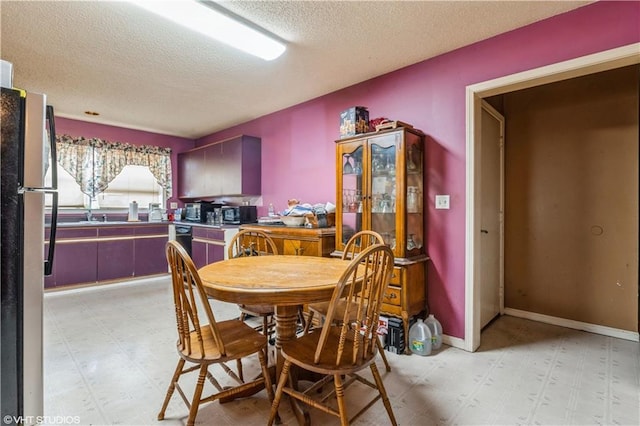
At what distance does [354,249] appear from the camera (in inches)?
110

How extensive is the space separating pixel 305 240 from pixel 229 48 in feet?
5.85

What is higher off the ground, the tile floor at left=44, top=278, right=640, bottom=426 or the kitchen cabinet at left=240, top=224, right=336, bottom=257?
the kitchen cabinet at left=240, top=224, right=336, bottom=257

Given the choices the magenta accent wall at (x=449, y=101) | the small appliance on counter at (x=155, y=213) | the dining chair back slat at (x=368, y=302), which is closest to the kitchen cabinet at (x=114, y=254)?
the small appliance on counter at (x=155, y=213)

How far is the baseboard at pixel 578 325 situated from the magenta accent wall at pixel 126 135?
5499 mm

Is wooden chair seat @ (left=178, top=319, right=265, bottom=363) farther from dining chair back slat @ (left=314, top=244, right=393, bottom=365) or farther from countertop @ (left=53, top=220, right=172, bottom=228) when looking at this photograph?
countertop @ (left=53, top=220, right=172, bottom=228)

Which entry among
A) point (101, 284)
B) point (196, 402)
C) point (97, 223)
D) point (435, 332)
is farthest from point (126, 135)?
point (435, 332)

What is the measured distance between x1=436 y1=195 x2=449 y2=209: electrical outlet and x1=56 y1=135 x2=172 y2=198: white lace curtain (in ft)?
15.6

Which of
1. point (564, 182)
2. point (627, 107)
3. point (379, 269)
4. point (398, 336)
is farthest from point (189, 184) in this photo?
point (627, 107)

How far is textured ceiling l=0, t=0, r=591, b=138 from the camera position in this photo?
81.8 inches

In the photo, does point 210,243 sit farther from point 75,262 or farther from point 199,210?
point 75,262

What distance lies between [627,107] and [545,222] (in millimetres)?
1139

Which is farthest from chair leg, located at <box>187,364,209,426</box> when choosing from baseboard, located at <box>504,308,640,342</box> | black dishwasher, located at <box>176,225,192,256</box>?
black dishwasher, located at <box>176,225,192,256</box>

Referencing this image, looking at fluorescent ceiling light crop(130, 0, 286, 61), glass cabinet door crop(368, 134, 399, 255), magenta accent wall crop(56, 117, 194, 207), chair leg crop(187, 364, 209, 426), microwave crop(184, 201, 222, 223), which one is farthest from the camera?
microwave crop(184, 201, 222, 223)

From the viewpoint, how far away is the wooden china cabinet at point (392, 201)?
8.30 feet
